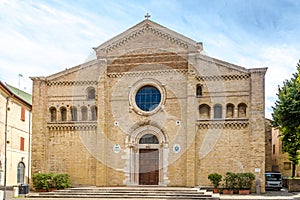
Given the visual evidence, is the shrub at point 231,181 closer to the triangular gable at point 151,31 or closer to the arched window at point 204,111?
the arched window at point 204,111

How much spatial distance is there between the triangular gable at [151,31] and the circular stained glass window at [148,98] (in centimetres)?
368

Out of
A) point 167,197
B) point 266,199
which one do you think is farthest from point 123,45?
point 266,199

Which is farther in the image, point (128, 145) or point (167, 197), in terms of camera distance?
point (128, 145)

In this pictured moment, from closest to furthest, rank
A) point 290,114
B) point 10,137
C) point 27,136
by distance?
point 290,114 → point 10,137 → point 27,136

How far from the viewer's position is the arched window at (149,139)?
29236 mm

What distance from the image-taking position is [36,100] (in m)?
30.6

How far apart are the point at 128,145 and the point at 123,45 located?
285 inches

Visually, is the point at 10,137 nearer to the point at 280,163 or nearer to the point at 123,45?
the point at 123,45

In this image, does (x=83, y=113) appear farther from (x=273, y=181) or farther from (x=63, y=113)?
(x=273, y=181)

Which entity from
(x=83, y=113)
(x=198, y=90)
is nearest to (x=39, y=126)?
(x=83, y=113)

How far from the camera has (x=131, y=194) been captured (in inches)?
969

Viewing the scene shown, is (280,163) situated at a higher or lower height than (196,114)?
lower

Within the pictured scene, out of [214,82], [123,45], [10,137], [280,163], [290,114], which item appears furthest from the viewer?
[280,163]

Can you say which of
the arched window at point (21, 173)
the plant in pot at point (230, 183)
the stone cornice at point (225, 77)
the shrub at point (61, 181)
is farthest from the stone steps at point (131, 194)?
the arched window at point (21, 173)
